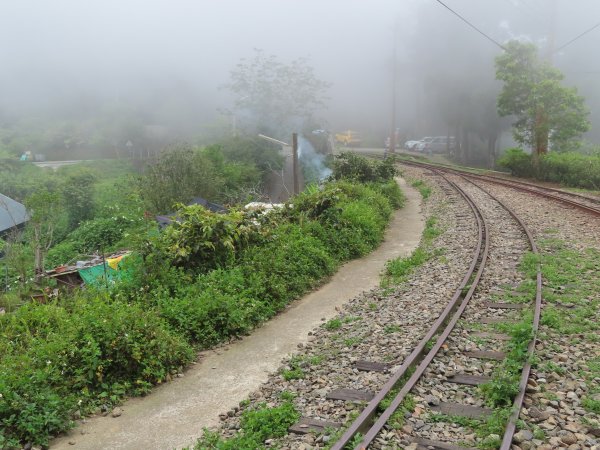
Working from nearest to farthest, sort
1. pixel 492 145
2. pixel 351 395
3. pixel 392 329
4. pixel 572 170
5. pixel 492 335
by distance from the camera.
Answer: pixel 351 395 → pixel 492 335 → pixel 392 329 → pixel 572 170 → pixel 492 145

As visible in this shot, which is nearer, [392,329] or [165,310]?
[392,329]

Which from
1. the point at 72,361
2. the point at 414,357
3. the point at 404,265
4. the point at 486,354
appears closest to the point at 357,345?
the point at 414,357

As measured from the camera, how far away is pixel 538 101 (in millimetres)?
26531

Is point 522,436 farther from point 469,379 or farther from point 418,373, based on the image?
point 418,373

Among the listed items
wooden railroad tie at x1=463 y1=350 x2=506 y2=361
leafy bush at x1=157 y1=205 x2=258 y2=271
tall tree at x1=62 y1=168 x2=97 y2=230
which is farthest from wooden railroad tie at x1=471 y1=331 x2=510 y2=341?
tall tree at x1=62 y1=168 x2=97 y2=230

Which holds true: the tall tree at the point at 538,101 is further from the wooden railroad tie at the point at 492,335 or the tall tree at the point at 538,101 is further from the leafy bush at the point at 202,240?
the wooden railroad tie at the point at 492,335

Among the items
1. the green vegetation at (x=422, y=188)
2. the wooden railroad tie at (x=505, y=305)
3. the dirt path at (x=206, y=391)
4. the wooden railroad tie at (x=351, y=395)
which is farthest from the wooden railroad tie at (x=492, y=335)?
the green vegetation at (x=422, y=188)

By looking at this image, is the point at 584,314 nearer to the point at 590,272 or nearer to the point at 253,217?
the point at 590,272

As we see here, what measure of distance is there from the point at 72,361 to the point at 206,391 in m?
1.48

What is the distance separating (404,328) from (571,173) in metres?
19.0

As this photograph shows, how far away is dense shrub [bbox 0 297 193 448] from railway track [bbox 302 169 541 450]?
2.49 m

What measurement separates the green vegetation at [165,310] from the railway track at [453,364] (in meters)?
0.90

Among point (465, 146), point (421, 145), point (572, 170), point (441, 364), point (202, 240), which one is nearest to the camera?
point (441, 364)

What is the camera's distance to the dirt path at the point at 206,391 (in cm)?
516
